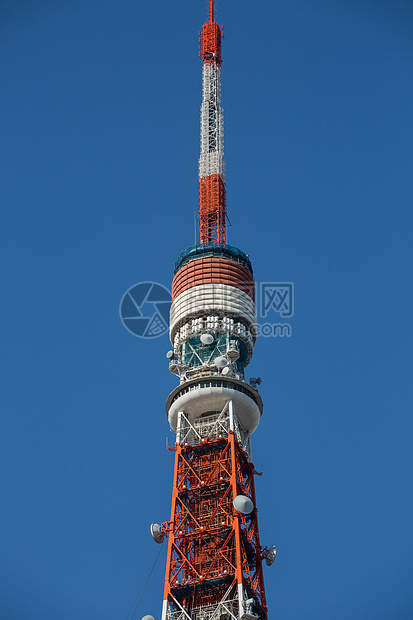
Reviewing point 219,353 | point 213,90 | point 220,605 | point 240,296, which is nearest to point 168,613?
point 220,605

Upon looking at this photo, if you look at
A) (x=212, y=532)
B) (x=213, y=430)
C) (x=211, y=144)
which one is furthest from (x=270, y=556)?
(x=211, y=144)

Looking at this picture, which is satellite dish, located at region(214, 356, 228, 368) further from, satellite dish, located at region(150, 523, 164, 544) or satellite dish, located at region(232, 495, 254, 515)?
satellite dish, located at region(150, 523, 164, 544)

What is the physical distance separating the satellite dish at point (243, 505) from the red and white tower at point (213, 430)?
0.29ft

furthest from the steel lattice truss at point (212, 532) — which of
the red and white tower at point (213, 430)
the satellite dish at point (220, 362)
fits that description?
the satellite dish at point (220, 362)

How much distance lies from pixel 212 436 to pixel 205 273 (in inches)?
736

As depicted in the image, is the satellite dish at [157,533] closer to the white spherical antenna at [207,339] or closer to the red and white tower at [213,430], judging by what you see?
the red and white tower at [213,430]

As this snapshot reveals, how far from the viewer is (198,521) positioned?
302 feet

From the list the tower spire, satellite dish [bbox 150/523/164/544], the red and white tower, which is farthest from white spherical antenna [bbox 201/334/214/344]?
satellite dish [bbox 150/523/164/544]

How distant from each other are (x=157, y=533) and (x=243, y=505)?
29.6ft

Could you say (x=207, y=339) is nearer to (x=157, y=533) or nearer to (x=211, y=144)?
(x=157, y=533)

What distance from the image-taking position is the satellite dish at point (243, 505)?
88.1m

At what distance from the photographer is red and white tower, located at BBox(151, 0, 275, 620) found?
87.2 m

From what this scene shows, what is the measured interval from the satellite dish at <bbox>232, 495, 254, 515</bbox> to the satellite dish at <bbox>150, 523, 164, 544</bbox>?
810 cm

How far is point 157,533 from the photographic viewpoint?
91.2 metres
